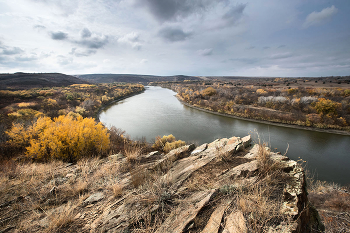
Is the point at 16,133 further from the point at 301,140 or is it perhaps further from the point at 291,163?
the point at 301,140

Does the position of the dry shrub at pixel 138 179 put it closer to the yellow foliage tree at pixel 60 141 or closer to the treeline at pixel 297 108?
the yellow foliage tree at pixel 60 141

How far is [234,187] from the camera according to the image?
114 inches

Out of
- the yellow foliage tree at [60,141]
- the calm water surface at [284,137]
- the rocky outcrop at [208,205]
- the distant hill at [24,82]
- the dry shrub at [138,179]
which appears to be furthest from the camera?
the distant hill at [24,82]

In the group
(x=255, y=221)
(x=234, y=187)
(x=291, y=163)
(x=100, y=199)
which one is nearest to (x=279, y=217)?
(x=255, y=221)

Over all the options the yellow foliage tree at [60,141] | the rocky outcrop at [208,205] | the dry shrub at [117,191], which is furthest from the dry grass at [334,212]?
the yellow foliage tree at [60,141]

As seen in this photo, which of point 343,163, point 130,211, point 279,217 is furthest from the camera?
point 343,163

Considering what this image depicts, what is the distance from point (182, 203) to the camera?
110 inches

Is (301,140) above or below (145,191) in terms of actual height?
below

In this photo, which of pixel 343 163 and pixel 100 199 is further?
pixel 343 163

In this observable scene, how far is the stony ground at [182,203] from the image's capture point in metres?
2.28

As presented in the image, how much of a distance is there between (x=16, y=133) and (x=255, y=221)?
1326 cm

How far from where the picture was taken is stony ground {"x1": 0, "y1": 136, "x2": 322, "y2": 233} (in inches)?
89.6

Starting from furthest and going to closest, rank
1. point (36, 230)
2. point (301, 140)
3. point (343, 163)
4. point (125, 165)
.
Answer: point (301, 140)
point (343, 163)
point (125, 165)
point (36, 230)

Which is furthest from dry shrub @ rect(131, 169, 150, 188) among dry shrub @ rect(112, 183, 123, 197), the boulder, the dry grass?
the dry grass
